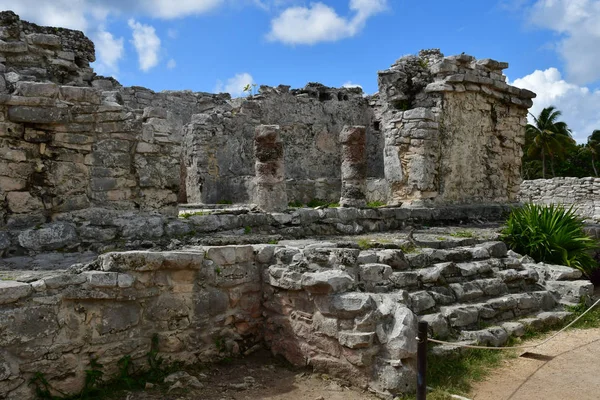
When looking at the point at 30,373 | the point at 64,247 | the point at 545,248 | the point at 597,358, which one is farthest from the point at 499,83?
the point at 30,373

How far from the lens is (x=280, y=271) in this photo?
5.01 meters

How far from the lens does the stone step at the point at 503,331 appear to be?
4882 millimetres

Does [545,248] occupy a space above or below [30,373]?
above

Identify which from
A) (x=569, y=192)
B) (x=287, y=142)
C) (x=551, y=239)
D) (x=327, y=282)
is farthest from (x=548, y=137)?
(x=327, y=282)

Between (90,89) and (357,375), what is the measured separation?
417 cm

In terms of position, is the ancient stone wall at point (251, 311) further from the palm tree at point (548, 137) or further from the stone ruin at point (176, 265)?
the palm tree at point (548, 137)

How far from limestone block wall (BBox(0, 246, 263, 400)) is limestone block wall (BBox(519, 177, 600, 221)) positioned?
1715 centimetres

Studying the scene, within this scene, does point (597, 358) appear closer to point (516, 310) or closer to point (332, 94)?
point (516, 310)

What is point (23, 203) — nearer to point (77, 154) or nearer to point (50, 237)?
point (50, 237)

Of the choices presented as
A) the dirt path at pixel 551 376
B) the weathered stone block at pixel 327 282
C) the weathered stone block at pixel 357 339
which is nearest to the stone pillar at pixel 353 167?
the dirt path at pixel 551 376

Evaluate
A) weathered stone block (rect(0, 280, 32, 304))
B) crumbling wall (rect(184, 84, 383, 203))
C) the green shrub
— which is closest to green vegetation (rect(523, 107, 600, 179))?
crumbling wall (rect(184, 84, 383, 203))

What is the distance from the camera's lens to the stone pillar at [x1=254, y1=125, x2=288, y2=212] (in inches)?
303

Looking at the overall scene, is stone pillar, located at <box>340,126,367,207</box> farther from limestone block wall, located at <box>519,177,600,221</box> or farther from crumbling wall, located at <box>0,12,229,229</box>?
limestone block wall, located at <box>519,177,600,221</box>

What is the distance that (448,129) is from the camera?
10234 millimetres
